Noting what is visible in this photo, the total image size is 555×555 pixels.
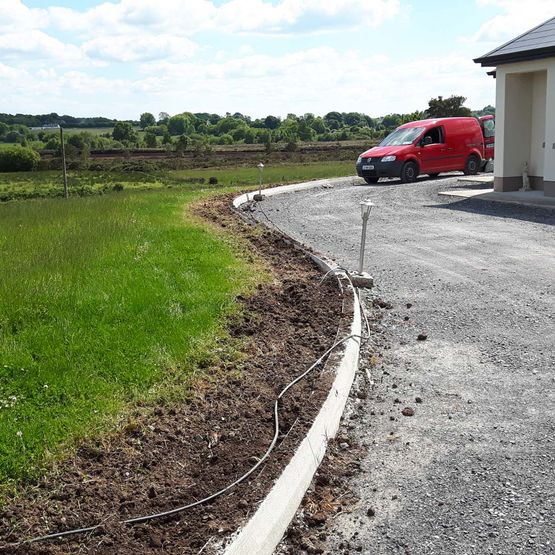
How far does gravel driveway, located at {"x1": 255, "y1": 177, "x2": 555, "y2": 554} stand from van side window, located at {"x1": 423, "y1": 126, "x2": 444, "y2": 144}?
42.4 feet

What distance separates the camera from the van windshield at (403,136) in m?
25.5

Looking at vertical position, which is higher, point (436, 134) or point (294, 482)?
point (436, 134)

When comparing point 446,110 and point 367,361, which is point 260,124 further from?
point 367,361

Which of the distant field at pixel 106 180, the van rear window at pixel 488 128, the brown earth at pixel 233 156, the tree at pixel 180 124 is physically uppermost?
the tree at pixel 180 124

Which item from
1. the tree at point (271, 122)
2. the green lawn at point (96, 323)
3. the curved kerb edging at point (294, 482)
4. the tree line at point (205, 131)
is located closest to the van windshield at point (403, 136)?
the green lawn at point (96, 323)

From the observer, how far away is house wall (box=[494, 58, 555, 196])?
1962 cm

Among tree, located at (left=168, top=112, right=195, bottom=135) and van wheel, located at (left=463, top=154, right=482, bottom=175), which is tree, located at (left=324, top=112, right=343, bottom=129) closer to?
tree, located at (left=168, top=112, right=195, bottom=135)

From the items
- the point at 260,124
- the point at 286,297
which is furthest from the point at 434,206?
the point at 260,124

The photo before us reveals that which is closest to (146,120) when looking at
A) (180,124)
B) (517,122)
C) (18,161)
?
(180,124)

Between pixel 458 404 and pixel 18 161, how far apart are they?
250 feet

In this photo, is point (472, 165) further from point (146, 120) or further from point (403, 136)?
point (146, 120)

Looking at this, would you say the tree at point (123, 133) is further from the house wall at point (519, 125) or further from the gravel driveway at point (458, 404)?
the gravel driveway at point (458, 404)

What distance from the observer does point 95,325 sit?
6977mm

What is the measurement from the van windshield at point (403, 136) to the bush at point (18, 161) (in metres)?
56.3
